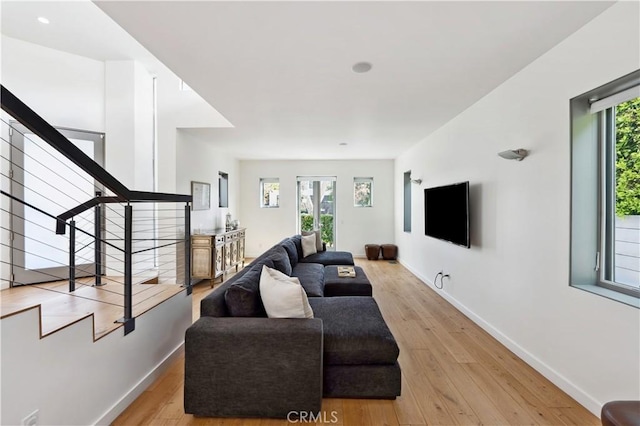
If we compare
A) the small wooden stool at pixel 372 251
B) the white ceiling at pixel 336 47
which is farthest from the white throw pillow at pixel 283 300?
the small wooden stool at pixel 372 251

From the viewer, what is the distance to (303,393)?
5.84 ft

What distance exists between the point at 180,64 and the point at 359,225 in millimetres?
5690

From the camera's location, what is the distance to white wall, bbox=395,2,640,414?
173 centimetres

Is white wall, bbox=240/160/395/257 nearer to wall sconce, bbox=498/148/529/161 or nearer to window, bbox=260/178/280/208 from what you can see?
window, bbox=260/178/280/208

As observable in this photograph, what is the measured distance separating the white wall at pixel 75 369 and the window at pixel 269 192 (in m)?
5.22

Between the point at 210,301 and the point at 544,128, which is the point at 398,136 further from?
the point at 210,301

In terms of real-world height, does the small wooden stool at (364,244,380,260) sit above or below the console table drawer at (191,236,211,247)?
below

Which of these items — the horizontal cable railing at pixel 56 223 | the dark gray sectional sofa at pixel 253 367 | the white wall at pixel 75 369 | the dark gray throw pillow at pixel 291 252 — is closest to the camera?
the white wall at pixel 75 369

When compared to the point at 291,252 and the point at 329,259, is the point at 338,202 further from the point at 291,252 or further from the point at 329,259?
the point at 291,252

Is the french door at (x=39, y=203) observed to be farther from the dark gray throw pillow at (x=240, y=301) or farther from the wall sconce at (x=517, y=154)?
the wall sconce at (x=517, y=154)

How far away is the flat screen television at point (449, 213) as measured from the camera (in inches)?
133

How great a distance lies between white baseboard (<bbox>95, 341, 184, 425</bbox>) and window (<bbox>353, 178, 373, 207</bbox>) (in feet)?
18.2

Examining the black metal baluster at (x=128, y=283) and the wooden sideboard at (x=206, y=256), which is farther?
the wooden sideboard at (x=206, y=256)

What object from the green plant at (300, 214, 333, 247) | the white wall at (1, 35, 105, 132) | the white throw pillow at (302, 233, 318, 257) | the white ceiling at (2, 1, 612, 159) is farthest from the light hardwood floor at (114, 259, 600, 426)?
the green plant at (300, 214, 333, 247)
